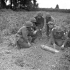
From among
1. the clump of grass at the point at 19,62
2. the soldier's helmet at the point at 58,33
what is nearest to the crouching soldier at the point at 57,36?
the soldier's helmet at the point at 58,33

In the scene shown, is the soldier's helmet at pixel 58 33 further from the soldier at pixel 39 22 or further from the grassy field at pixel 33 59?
the soldier at pixel 39 22

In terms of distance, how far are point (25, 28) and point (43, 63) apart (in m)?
1.83

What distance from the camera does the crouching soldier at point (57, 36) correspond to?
20.3 feet

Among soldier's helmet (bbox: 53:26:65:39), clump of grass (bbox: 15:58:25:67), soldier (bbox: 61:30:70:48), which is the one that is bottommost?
clump of grass (bbox: 15:58:25:67)

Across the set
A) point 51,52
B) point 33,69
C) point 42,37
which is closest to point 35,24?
point 42,37

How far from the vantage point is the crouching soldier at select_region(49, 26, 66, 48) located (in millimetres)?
6195

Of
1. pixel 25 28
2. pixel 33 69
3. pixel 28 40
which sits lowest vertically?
pixel 33 69

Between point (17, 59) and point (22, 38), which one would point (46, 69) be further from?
point (22, 38)

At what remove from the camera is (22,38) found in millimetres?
6535

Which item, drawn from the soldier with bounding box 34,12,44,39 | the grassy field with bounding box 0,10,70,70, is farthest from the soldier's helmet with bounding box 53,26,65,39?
the soldier with bounding box 34,12,44,39

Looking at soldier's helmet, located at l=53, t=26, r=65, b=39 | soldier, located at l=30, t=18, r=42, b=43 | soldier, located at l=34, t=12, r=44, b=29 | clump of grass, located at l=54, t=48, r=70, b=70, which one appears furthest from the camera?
soldier, located at l=34, t=12, r=44, b=29

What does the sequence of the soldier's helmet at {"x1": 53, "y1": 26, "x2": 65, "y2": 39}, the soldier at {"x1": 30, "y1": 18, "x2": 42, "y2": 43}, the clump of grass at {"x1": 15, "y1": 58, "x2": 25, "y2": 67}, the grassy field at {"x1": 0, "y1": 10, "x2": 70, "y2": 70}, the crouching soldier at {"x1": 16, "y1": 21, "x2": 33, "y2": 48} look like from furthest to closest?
the soldier at {"x1": 30, "y1": 18, "x2": 42, "y2": 43} → the crouching soldier at {"x1": 16, "y1": 21, "x2": 33, "y2": 48} → the soldier's helmet at {"x1": 53, "y1": 26, "x2": 65, "y2": 39} → the clump of grass at {"x1": 15, "y1": 58, "x2": 25, "y2": 67} → the grassy field at {"x1": 0, "y1": 10, "x2": 70, "y2": 70}

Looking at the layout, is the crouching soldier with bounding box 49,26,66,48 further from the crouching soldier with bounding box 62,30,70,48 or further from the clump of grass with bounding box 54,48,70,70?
the clump of grass with bounding box 54,48,70,70

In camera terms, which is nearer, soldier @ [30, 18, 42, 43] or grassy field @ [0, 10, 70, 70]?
grassy field @ [0, 10, 70, 70]
